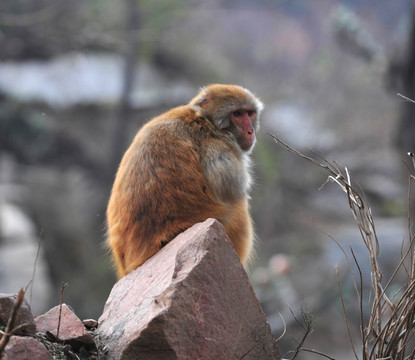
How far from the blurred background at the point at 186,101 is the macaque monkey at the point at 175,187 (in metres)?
4.90

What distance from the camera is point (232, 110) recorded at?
479 centimetres

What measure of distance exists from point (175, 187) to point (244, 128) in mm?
1016

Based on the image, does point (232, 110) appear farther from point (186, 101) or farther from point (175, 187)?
point (186, 101)

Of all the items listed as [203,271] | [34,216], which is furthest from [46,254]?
[203,271]

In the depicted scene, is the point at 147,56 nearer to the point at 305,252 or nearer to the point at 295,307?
the point at 305,252

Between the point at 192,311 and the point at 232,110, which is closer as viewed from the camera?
the point at 192,311

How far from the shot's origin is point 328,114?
20422mm

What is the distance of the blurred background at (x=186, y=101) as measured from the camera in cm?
1221

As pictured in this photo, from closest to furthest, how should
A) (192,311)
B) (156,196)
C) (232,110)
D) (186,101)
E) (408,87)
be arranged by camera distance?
(192,311) < (156,196) < (232,110) < (408,87) < (186,101)

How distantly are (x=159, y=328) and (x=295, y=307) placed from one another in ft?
28.5

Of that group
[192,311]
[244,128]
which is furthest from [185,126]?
[192,311]

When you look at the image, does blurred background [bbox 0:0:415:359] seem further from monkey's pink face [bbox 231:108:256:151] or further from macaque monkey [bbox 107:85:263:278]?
macaque monkey [bbox 107:85:263:278]

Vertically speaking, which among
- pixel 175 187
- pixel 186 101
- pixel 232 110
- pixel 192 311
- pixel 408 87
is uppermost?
pixel 232 110

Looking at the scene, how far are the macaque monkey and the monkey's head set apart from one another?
54 mm
